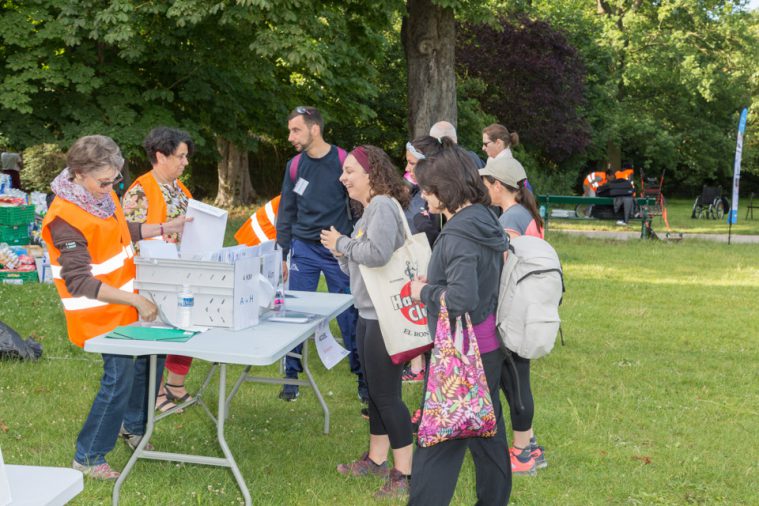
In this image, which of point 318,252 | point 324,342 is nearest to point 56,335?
point 318,252

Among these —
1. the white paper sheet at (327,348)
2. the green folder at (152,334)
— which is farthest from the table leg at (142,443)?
the white paper sheet at (327,348)

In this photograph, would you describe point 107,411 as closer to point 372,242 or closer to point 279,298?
point 279,298

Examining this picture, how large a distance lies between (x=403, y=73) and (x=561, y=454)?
2171 cm

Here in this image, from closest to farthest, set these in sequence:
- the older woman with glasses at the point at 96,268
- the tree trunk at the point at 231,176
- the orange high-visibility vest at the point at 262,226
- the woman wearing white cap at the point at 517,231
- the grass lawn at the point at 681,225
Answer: the older woman with glasses at the point at 96,268 < the woman wearing white cap at the point at 517,231 < the orange high-visibility vest at the point at 262,226 < the grass lawn at the point at 681,225 < the tree trunk at the point at 231,176

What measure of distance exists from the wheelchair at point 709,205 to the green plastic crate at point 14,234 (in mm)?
20858

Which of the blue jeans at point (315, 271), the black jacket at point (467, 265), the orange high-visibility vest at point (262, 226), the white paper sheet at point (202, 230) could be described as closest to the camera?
the black jacket at point (467, 265)

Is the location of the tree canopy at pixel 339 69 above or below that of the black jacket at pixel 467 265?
above

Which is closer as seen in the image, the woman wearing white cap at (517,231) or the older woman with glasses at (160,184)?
the woman wearing white cap at (517,231)

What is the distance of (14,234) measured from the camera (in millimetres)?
10258

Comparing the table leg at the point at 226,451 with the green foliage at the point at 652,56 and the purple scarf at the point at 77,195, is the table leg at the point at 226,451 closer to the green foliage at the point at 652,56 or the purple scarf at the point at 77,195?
the purple scarf at the point at 77,195

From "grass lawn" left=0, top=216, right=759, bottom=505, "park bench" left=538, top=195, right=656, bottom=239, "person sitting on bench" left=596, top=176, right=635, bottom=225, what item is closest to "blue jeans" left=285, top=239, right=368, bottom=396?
"grass lawn" left=0, top=216, right=759, bottom=505

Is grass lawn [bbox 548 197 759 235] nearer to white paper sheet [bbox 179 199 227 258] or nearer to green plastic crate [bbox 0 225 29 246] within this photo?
green plastic crate [bbox 0 225 29 246]

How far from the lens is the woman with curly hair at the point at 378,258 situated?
392cm

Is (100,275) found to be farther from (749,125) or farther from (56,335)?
(749,125)
